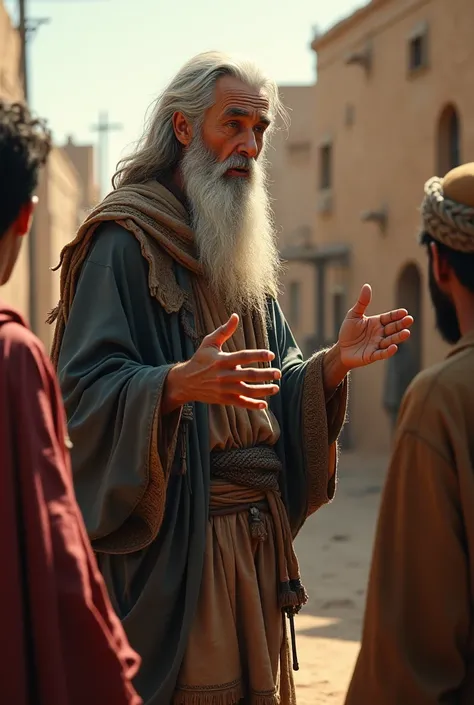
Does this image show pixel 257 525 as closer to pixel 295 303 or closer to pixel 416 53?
pixel 416 53

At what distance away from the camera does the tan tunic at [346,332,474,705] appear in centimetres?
228

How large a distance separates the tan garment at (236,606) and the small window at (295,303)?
27.2 meters

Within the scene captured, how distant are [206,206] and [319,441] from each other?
77 centimetres

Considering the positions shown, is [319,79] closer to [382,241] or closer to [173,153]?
[382,241]

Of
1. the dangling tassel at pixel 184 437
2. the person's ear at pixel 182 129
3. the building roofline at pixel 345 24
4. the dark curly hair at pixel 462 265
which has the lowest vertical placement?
the dangling tassel at pixel 184 437

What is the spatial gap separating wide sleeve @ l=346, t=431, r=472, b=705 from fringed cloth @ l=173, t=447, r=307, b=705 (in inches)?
46.1

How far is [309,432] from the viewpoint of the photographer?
385 centimetres

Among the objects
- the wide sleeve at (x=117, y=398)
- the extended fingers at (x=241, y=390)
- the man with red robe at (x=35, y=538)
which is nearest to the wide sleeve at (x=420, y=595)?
the man with red robe at (x=35, y=538)

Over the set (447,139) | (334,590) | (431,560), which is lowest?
(334,590)

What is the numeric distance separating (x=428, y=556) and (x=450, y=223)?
622 millimetres

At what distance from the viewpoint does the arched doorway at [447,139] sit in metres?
17.3

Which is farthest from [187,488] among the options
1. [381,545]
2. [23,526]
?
[23,526]

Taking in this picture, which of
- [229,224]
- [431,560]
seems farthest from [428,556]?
[229,224]

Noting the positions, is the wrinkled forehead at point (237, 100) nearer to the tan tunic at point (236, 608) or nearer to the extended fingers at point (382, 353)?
the tan tunic at point (236, 608)
